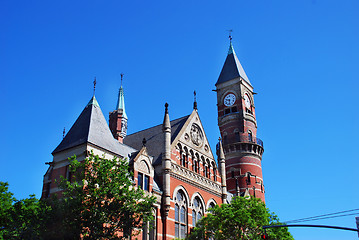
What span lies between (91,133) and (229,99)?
37090 millimetres

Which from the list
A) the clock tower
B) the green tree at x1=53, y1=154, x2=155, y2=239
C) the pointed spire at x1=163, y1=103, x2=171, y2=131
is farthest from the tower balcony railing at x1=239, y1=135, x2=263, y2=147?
the green tree at x1=53, y1=154, x2=155, y2=239

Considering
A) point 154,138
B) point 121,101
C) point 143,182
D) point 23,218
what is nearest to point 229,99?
point 121,101

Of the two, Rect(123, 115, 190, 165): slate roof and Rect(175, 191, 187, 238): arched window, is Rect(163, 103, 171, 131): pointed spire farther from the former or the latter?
Rect(175, 191, 187, 238): arched window

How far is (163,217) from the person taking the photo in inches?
1469

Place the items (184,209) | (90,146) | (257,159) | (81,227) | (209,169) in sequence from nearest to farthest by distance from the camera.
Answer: (81,227) → (90,146) → (184,209) → (209,169) → (257,159)

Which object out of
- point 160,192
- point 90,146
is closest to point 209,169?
point 160,192

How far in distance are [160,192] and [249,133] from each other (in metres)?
30.6

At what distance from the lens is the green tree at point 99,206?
2547 centimetres

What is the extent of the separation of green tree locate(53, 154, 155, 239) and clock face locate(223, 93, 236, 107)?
138 ft

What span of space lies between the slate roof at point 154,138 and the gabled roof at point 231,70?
2497cm

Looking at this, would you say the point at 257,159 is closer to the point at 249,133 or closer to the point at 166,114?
the point at 249,133

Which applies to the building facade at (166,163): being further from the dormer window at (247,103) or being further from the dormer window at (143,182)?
the dormer window at (247,103)

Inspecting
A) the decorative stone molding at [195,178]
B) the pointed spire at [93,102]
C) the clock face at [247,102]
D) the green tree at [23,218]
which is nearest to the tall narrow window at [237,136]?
the clock face at [247,102]

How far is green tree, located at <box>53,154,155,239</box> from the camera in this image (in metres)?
25.5
